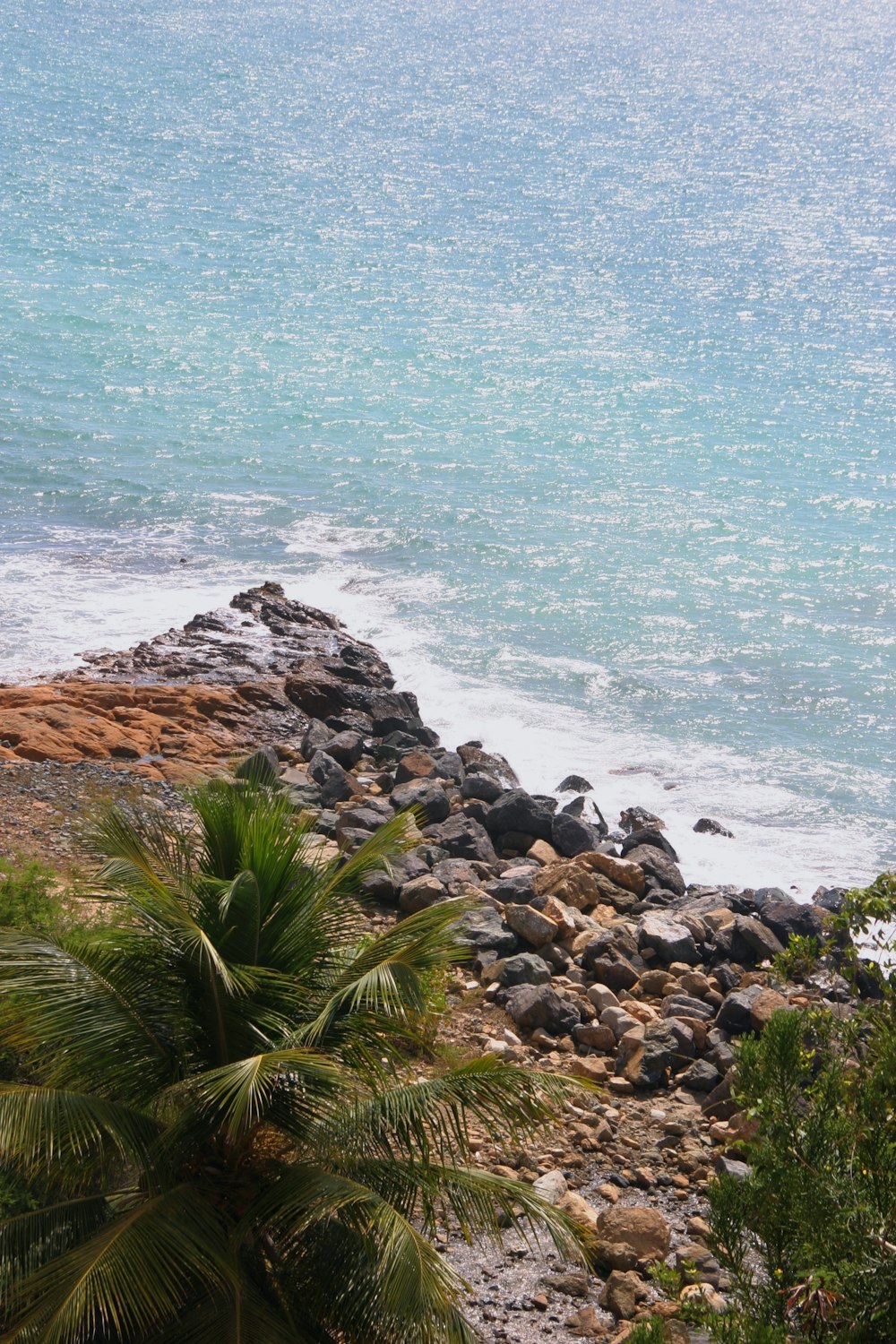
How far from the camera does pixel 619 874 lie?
15.9 meters

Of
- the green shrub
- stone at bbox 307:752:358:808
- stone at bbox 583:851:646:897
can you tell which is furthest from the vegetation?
stone at bbox 307:752:358:808

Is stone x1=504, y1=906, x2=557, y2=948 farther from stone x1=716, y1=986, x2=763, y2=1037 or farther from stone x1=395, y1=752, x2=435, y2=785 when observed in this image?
stone x1=395, y1=752, x2=435, y2=785

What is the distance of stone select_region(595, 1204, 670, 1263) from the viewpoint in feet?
31.0

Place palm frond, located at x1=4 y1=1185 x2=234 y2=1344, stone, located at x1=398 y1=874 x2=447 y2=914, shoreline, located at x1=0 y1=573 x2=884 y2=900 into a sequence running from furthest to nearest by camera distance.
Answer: shoreline, located at x1=0 y1=573 x2=884 y2=900, stone, located at x1=398 y1=874 x2=447 y2=914, palm frond, located at x1=4 y1=1185 x2=234 y2=1344

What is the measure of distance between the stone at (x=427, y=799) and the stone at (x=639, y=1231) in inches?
287

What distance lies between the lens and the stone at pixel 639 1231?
9445mm

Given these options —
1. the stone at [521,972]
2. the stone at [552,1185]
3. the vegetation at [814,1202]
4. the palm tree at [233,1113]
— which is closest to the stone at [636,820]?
the stone at [521,972]

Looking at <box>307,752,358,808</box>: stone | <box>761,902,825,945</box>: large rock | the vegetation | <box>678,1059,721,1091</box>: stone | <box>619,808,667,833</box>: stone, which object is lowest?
<box>619,808,667,833</box>: stone

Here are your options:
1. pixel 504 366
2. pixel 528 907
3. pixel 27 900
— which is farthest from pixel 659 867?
pixel 504 366

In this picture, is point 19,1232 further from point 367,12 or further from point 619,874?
point 367,12

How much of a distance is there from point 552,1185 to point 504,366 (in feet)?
116

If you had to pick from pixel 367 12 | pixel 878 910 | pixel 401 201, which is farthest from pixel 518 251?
pixel 878 910

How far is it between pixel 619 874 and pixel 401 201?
153ft

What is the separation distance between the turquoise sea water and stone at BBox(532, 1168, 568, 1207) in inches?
328
